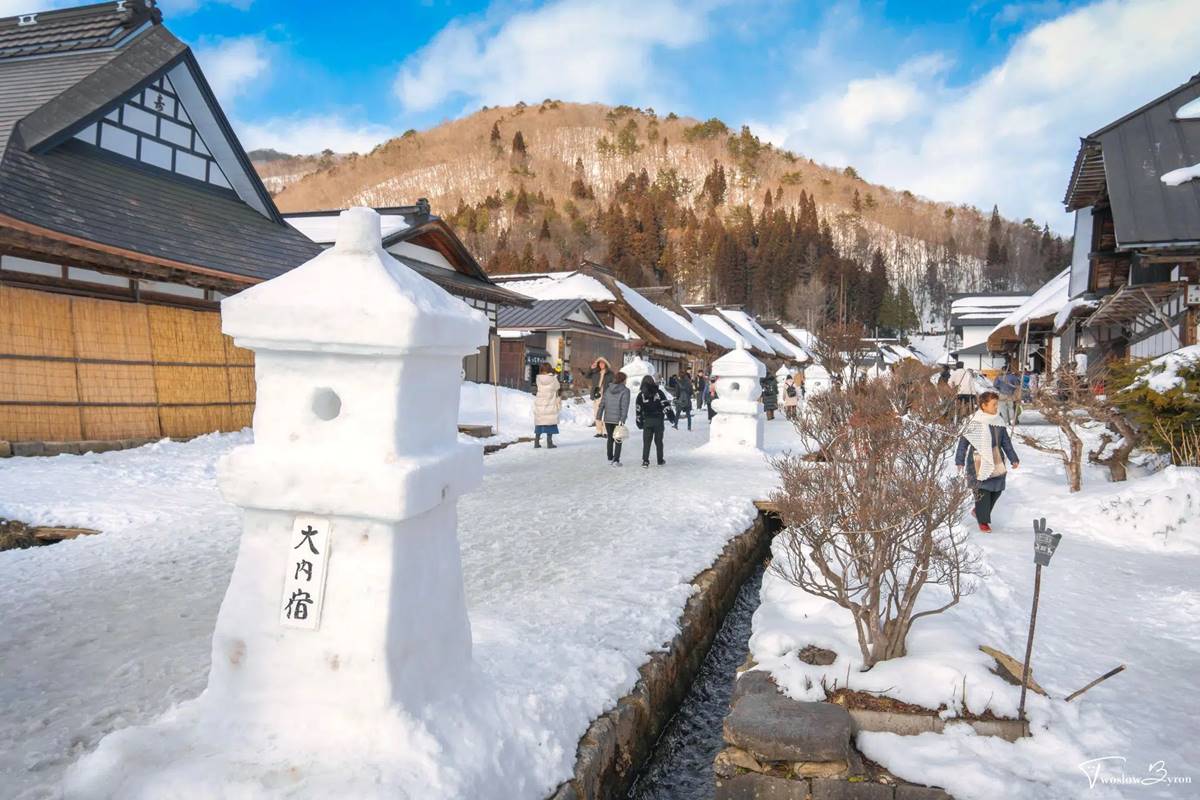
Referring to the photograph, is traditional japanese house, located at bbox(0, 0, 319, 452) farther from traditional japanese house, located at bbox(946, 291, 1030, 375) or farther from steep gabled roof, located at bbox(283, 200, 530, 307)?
traditional japanese house, located at bbox(946, 291, 1030, 375)

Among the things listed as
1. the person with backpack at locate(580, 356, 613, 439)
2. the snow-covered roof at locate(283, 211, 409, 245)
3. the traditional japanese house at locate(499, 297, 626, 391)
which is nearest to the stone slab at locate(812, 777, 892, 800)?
the person with backpack at locate(580, 356, 613, 439)

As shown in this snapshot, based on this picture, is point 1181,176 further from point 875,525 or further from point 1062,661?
point 875,525

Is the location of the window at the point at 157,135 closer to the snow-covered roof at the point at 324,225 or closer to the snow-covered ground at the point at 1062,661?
the snow-covered roof at the point at 324,225

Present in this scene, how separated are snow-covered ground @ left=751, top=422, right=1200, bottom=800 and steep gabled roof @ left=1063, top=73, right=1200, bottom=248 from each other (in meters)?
5.01

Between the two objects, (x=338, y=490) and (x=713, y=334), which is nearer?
(x=338, y=490)

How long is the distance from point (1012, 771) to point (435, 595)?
2.52 meters

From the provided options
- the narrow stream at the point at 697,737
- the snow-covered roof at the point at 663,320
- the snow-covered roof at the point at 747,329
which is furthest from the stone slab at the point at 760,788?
the snow-covered roof at the point at 747,329

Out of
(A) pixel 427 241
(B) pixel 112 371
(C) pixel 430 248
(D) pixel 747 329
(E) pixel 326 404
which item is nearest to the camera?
(E) pixel 326 404

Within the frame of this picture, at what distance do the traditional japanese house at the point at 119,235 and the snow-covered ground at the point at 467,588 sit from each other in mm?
980

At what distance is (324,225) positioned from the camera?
59.5ft

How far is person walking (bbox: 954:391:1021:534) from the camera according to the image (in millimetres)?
6801

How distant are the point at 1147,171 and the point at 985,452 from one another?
24.2ft

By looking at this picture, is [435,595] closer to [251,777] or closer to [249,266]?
[251,777]

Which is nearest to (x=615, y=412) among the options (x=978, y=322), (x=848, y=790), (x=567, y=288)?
(x=848, y=790)
